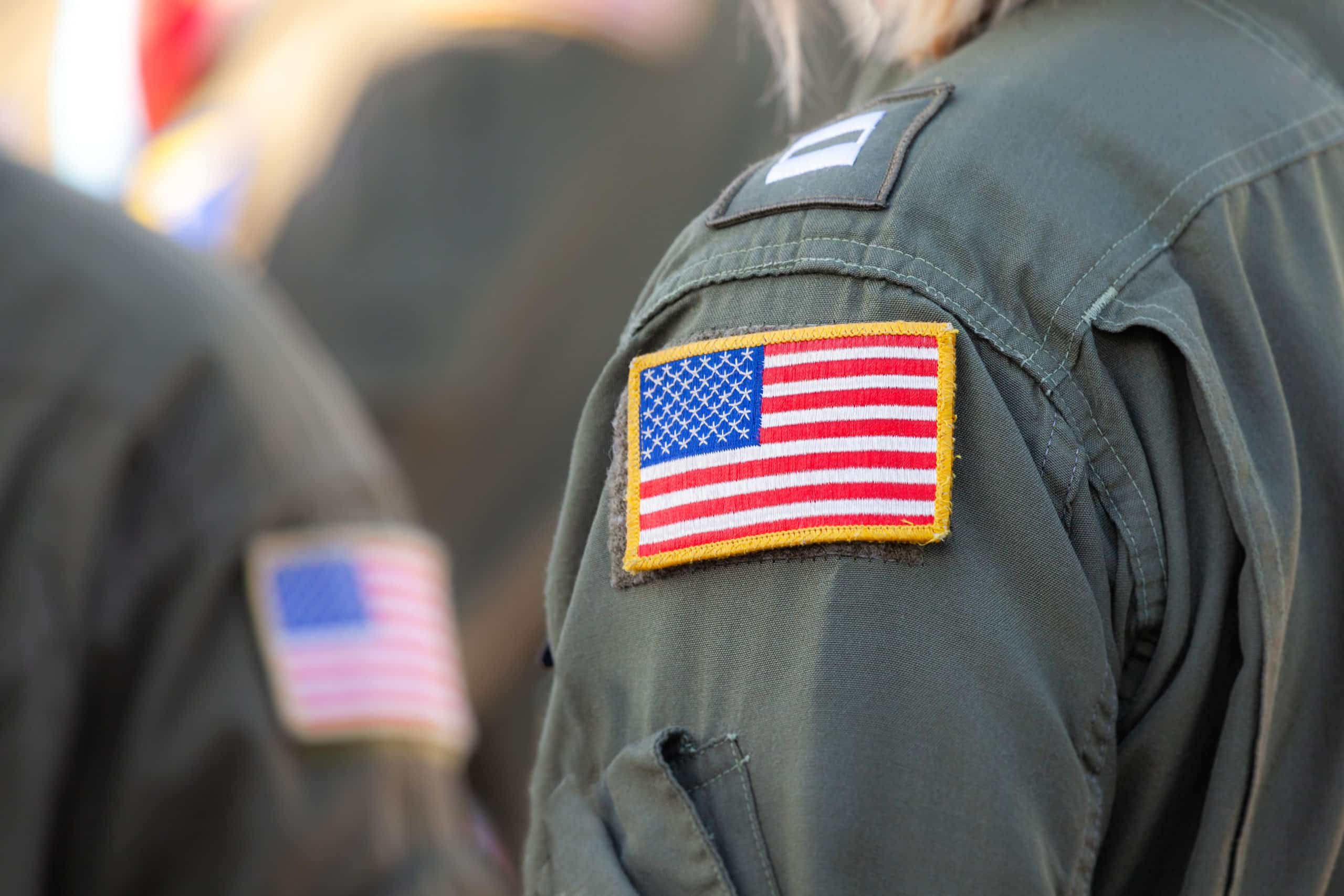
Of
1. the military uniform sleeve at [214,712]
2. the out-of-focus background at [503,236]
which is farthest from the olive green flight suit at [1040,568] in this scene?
the out-of-focus background at [503,236]

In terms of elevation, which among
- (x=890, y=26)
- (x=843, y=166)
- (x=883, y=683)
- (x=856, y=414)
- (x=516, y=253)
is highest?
(x=516, y=253)

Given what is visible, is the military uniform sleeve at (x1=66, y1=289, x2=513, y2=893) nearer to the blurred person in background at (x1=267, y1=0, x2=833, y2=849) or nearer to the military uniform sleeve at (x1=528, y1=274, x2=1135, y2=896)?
the military uniform sleeve at (x1=528, y1=274, x2=1135, y2=896)

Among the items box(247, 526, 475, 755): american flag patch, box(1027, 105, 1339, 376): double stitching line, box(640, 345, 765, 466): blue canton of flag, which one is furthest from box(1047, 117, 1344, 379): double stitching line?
box(247, 526, 475, 755): american flag patch

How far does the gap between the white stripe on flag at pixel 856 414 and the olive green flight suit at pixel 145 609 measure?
75cm

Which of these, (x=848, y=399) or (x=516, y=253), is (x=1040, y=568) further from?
(x=516, y=253)

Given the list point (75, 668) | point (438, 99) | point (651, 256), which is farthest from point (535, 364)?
point (75, 668)

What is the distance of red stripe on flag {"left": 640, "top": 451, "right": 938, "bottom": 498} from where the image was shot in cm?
53

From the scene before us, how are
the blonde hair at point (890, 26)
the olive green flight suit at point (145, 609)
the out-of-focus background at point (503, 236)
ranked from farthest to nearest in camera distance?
the out-of-focus background at point (503, 236)
the olive green flight suit at point (145, 609)
the blonde hair at point (890, 26)

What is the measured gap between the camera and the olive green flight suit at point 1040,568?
0.50 m

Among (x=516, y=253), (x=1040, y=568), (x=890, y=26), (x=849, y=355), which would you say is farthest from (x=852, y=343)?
(x=516, y=253)

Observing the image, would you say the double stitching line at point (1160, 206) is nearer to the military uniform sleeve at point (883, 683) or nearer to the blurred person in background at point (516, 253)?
the military uniform sleeve at point (883, 683)

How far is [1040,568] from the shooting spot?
20.1 inches

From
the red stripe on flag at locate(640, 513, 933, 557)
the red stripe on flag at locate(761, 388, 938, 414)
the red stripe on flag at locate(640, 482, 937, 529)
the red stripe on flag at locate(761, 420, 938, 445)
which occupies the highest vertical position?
the red stripe on flag at locate(761, 388, 938, 414)

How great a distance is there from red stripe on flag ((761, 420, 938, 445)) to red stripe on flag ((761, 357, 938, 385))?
0.06 ft
